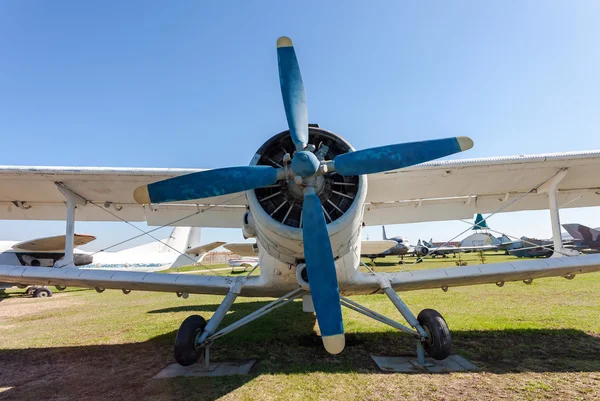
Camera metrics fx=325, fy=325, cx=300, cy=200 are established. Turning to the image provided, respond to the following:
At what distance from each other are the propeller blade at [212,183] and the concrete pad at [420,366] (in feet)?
10.7

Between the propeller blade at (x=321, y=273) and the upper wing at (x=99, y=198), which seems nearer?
the propeller blade at (x=321, y=273)

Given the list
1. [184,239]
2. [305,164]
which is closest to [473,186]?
[305,164]

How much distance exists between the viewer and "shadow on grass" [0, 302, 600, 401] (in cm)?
432

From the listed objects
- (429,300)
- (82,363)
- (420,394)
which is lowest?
(429,300)

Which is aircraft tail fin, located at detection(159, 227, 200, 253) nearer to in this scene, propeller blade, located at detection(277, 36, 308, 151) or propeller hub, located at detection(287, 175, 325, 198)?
→ propeller blade, located at detection(277, 36, 308, 151)

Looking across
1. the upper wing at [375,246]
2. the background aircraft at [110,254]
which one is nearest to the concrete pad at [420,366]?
the upper wing at [375,246]

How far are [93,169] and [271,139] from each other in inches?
148

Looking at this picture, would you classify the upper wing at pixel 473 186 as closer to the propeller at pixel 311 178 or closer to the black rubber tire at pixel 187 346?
the propeller at pixel 311 178

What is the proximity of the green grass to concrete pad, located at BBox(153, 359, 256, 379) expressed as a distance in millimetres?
169

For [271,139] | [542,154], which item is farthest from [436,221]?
[271,139]

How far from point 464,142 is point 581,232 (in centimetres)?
4414

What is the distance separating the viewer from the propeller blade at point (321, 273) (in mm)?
3359

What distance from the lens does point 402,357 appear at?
5258 millimetres

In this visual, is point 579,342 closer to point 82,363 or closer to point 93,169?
point 82,363
